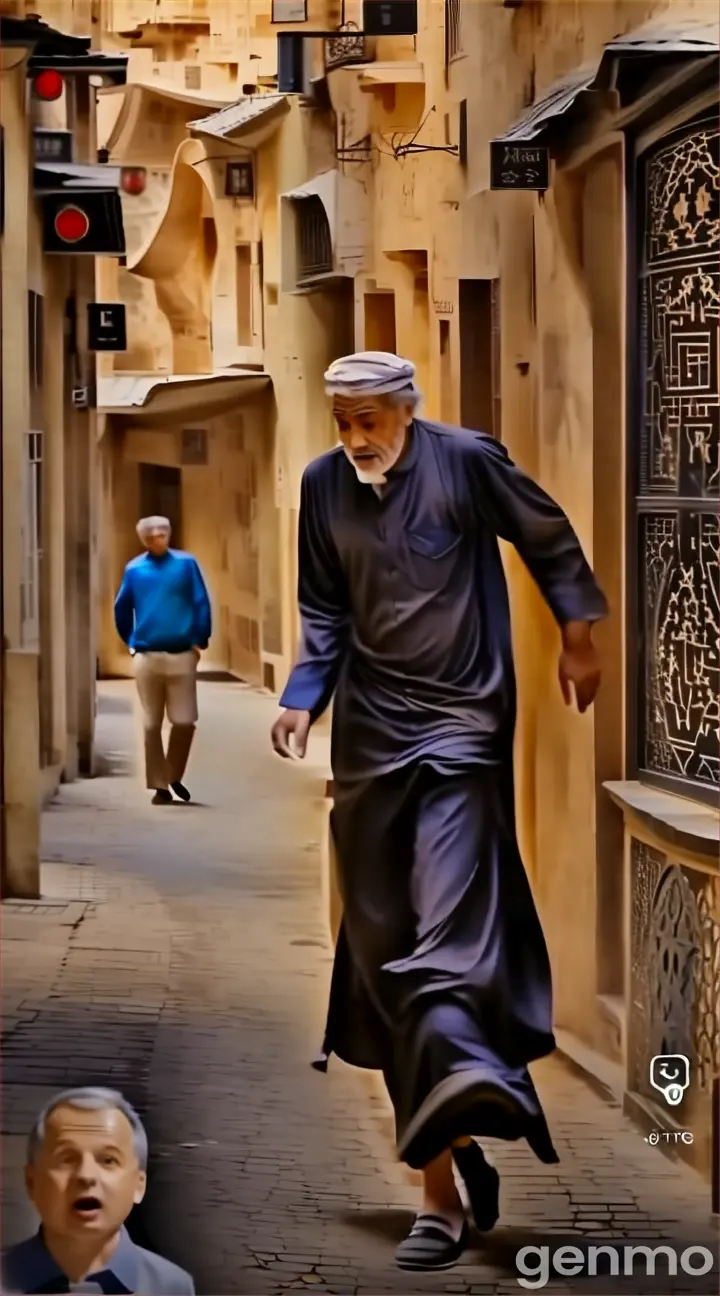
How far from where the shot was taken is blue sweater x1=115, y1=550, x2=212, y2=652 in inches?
175

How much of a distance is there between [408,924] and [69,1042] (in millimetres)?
729

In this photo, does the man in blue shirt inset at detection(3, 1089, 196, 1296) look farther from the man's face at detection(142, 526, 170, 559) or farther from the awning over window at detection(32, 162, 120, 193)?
the awning over window at detection(32, 162, 120, 193)

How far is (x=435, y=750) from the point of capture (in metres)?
4.22

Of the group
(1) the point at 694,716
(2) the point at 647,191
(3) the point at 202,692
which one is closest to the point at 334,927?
(3) the point at 202,692

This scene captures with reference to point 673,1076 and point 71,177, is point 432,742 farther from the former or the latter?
point 71,177

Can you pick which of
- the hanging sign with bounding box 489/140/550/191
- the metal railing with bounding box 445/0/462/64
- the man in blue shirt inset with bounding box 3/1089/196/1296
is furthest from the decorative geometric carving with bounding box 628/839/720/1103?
the metal railing with bounding box 445/0/462/64

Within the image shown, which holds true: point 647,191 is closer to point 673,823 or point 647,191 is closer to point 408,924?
point 673,823

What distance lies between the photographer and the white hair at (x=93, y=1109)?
4215 mm

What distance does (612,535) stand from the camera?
168 inches

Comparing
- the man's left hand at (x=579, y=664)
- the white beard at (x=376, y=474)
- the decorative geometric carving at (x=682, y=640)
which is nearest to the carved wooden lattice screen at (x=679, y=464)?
the decorative geometric carving at (x=682, y=640)

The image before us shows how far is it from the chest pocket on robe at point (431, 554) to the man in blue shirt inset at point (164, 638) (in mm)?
474

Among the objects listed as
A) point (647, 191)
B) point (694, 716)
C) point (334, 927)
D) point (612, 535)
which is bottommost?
point (334, 927)

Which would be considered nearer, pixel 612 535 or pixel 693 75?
pixel 693 75

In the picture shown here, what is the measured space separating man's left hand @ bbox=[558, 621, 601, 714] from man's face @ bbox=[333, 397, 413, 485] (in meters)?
0.48
